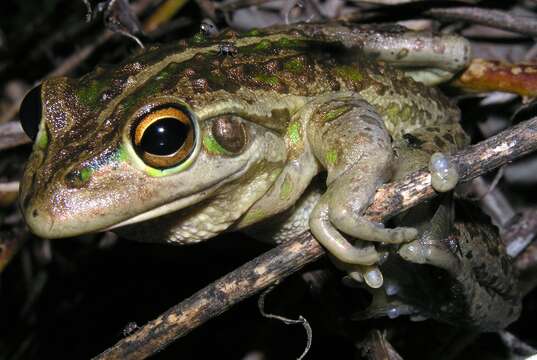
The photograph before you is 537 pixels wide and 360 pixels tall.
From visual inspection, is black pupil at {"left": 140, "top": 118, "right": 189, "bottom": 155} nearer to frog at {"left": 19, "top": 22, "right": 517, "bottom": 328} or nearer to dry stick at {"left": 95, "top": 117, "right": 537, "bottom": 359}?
frog at {"left": 19, "top": 22, "right": 517, "bottom": 328}

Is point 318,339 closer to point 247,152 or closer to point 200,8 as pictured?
point 247,152

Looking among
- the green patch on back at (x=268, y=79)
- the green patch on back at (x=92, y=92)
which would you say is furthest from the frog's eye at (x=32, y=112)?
the green patch on back at (x=268, y=79)

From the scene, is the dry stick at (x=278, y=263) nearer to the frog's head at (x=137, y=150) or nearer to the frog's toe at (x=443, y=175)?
the frog's toe at (x=443, y=175)

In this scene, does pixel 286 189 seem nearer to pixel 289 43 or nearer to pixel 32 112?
pixel 289 43

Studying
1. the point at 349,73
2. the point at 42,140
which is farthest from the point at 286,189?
the point at 42,140

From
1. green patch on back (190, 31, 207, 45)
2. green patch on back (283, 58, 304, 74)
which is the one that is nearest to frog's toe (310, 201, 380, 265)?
green patch on back (283, 58, 304, 74)

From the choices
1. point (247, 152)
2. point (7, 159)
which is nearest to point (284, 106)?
point (247, 152)
